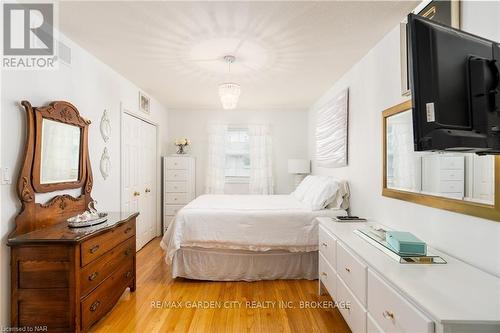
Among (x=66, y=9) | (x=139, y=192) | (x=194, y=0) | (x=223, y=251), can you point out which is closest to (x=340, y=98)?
(x=194, y=0)

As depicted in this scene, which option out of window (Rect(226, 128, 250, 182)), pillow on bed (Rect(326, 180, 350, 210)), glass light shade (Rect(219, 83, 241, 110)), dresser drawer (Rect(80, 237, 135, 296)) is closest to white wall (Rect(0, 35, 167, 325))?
dresser drawer (Rect(80, 237, 135, 296))

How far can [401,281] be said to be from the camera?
47.3 inches

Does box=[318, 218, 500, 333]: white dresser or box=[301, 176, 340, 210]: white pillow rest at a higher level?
box=[301, 176, 340, 210]: white pillow

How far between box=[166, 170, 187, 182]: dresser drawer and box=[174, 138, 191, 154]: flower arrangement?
485 millimetres

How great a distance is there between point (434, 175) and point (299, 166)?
3.11 metres

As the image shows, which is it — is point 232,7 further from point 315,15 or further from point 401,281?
point 401,281

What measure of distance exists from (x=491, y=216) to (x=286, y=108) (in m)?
4.12

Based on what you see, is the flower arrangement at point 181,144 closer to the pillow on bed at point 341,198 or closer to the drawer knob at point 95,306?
the pillow on bed at point 341,198

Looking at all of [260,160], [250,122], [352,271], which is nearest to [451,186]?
[352,271]

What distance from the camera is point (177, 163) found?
4.74 metres

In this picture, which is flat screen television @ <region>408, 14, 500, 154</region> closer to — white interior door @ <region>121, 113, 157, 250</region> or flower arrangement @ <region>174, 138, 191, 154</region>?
white interior door @ <region>121, 113, 157, 250</region>

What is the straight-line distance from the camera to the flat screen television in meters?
0.92

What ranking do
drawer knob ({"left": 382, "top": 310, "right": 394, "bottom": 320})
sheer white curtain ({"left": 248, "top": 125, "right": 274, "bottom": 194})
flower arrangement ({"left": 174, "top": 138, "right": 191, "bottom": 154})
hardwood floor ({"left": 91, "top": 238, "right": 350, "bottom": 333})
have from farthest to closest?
sheer white curtain ({"left": 248, "top": 125, "right": 274, "bottom": 194}), flower arrangement ({"left": 174, "top": 138, "right": 191, "bottom": 154}), hardwood floor ({"left": 91, "top": 238, "right": 350, "bottom": 333}), drawer knob ({"left": 382, "top": 310, "right": 394, "bottom": 320})

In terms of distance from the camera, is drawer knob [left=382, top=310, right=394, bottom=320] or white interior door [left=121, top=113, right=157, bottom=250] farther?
white interior door [left=121, top=113, right=157, bottom=250]
